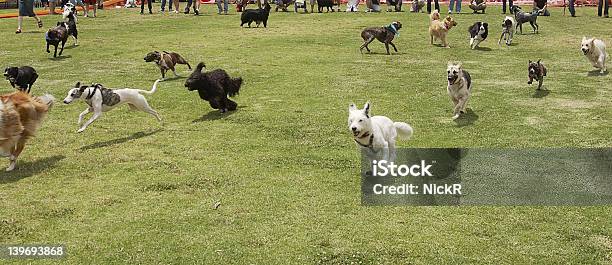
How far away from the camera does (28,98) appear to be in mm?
9070

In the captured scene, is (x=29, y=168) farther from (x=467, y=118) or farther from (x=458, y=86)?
(x=467, y=118)

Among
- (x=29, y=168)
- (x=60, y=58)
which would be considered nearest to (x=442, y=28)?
(x=60, y=58)

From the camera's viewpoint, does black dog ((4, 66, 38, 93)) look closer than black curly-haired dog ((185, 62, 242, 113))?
No

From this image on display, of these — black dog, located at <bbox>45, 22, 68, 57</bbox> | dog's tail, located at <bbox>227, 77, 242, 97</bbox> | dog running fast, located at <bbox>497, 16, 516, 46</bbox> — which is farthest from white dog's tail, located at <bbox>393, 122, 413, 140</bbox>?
black dog, located at <bbox>45, 22, 68, 57</bbox>

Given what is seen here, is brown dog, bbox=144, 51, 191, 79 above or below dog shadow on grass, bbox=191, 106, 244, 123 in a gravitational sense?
above

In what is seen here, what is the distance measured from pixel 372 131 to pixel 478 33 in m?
14.0

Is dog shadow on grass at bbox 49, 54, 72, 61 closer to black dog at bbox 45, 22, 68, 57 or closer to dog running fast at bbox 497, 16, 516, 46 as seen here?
black dog at bbox 45, 22, 68, 57

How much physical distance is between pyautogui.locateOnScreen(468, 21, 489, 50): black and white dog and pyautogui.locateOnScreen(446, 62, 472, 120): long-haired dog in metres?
9.37

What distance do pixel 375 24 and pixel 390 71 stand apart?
11.8 m

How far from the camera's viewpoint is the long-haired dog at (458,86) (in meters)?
11.2

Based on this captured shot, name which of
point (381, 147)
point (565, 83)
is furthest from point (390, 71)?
point (381, 147)

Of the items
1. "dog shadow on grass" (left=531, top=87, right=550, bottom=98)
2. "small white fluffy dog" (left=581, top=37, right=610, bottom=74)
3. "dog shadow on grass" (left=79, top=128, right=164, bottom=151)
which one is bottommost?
"dog shadow on grass" (left=79, top=128, right=164, bottom=151)

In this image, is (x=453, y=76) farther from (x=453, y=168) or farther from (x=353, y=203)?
(x=353, y=203)

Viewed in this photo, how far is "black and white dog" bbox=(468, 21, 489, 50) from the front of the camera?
66.4 ft
